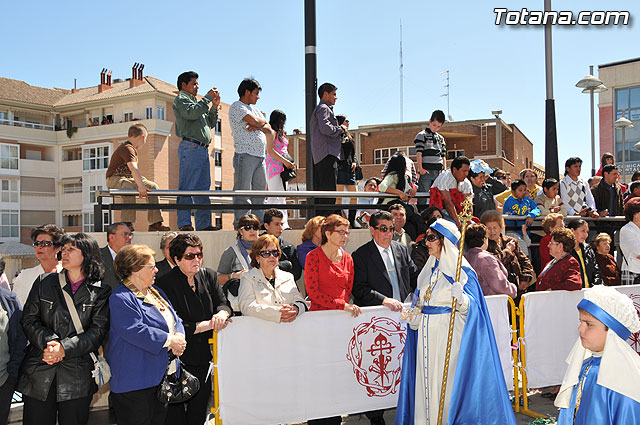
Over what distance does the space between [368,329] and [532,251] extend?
16.4ft

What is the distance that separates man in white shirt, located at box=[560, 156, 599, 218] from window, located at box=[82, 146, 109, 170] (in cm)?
4428

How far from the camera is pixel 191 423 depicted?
5277mm

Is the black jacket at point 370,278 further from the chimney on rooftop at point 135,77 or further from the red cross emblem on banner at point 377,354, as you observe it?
the chimney on rooftop at point 135,77

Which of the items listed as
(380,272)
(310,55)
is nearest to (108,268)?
(380,272)

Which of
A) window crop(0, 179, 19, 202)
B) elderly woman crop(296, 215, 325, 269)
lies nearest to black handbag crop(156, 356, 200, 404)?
elderly woman crop(296, 215, 325, 269)

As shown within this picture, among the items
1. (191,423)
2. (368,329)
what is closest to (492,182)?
(368,329)

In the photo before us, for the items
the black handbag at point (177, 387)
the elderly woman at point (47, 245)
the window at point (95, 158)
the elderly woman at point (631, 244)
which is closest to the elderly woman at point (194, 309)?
the black handbag at point (177, 387)

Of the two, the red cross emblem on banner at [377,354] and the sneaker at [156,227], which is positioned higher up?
the sneaker at [156,227]

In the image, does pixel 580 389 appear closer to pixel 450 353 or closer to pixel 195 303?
pixel 450 353

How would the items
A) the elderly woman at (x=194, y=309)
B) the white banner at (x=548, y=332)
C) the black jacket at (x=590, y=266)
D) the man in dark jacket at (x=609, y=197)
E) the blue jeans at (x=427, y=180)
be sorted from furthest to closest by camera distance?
the man in dark jacket at (x=609, y=197)
the blue jeans at (x=427, y=180)
the black jacket at (x=590, y=266)
the white banner at (x=548, y=332)
the elderly woman at (x=194, y=309)

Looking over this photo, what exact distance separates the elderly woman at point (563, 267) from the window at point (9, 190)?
174 feet

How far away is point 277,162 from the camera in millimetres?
9508

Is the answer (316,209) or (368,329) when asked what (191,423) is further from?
(316,209)

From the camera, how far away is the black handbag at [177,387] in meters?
4.59
